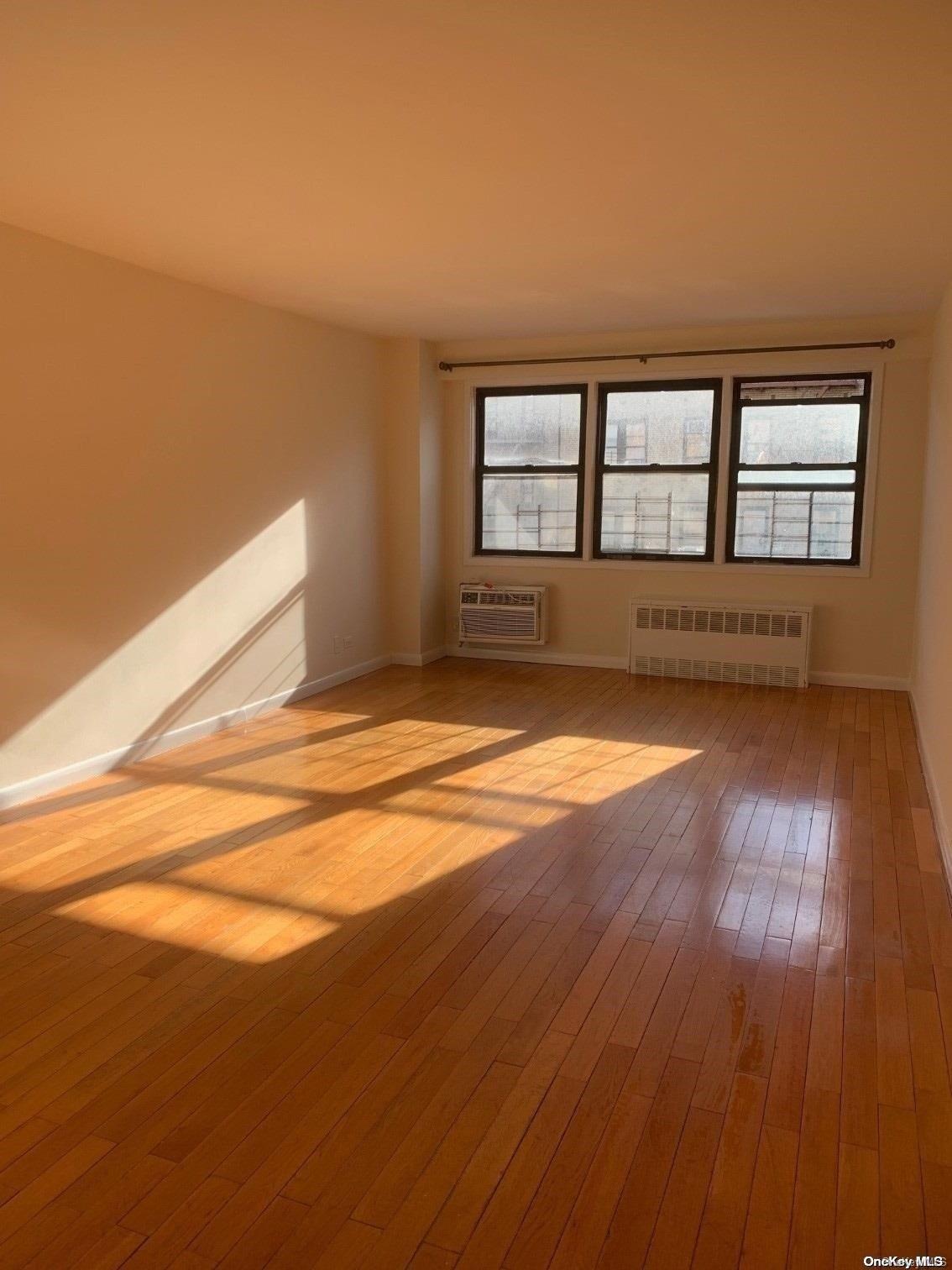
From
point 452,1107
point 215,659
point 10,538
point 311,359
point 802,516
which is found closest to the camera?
point 452,1107

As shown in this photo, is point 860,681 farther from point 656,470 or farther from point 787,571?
point 656,470

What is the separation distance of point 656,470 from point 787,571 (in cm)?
128

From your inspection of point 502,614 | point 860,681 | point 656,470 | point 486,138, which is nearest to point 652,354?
point 656,470

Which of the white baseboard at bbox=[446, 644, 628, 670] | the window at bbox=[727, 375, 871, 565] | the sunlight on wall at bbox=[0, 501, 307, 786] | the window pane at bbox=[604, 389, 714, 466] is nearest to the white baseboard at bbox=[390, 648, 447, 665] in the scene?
the white baseboard at bbox=[446, 644, 628, 670]

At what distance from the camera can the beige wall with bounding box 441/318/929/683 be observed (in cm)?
632

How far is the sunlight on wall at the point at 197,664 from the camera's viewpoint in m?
4.43

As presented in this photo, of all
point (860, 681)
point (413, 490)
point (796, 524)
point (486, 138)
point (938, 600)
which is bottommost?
point (860, 681)

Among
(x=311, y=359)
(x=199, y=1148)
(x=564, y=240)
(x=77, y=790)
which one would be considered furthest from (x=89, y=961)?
(x=311, y=359)

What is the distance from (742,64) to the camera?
92.7 inches

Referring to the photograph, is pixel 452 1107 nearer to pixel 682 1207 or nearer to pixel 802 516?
pixel 682 1207

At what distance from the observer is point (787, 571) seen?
6.82 m

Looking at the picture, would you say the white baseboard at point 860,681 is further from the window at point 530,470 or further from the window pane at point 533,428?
the window pane at point 533,428

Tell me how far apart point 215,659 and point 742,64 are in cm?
414

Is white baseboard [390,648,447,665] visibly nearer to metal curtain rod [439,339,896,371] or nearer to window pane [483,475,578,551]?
window pane [483,475,578,551]
